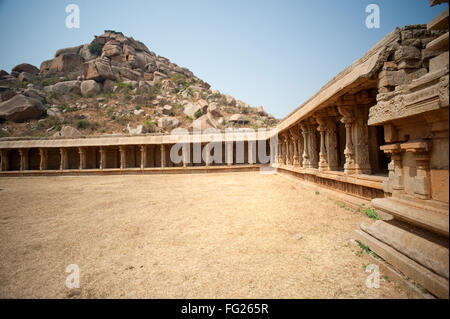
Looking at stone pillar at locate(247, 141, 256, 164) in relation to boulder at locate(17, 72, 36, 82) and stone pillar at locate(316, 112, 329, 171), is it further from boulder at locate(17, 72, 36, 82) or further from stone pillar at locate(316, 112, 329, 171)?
boulder at locate(17, 72, 36, 82)

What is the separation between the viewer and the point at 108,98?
38781 mm

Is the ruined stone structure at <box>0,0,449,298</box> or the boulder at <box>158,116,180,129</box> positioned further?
the boulder at <box>158,116,180,129</box>

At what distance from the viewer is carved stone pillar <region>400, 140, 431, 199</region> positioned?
231 centimetres

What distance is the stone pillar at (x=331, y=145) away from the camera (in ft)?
23.3

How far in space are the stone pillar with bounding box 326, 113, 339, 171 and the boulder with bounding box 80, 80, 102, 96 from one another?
45.7m

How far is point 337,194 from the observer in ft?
19.0

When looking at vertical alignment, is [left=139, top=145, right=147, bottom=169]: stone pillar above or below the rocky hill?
below

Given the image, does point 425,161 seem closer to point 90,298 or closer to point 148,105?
point 90,298

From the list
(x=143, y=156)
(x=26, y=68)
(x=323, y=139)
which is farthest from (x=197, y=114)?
(x=26, y=68)

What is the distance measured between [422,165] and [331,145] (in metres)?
4.98

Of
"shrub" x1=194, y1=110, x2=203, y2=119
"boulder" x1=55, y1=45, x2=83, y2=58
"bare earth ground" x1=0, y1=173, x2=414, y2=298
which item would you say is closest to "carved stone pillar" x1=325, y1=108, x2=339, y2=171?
"bare earth ground" x1=0, y1=173, x2=414, y2=298

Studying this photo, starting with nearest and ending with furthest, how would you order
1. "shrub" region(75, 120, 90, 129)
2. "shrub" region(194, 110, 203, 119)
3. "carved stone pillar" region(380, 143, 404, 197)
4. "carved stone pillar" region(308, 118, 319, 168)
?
"carved stone pillar" region(380, 143, 404, 197)
"carved stone pillar" region(308, 118, 319, 168)
"shrub" region(75, 120, 90, 129)
"shrub" region(194, 110, 203, 119)

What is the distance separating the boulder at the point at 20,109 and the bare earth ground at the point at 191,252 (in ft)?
111
